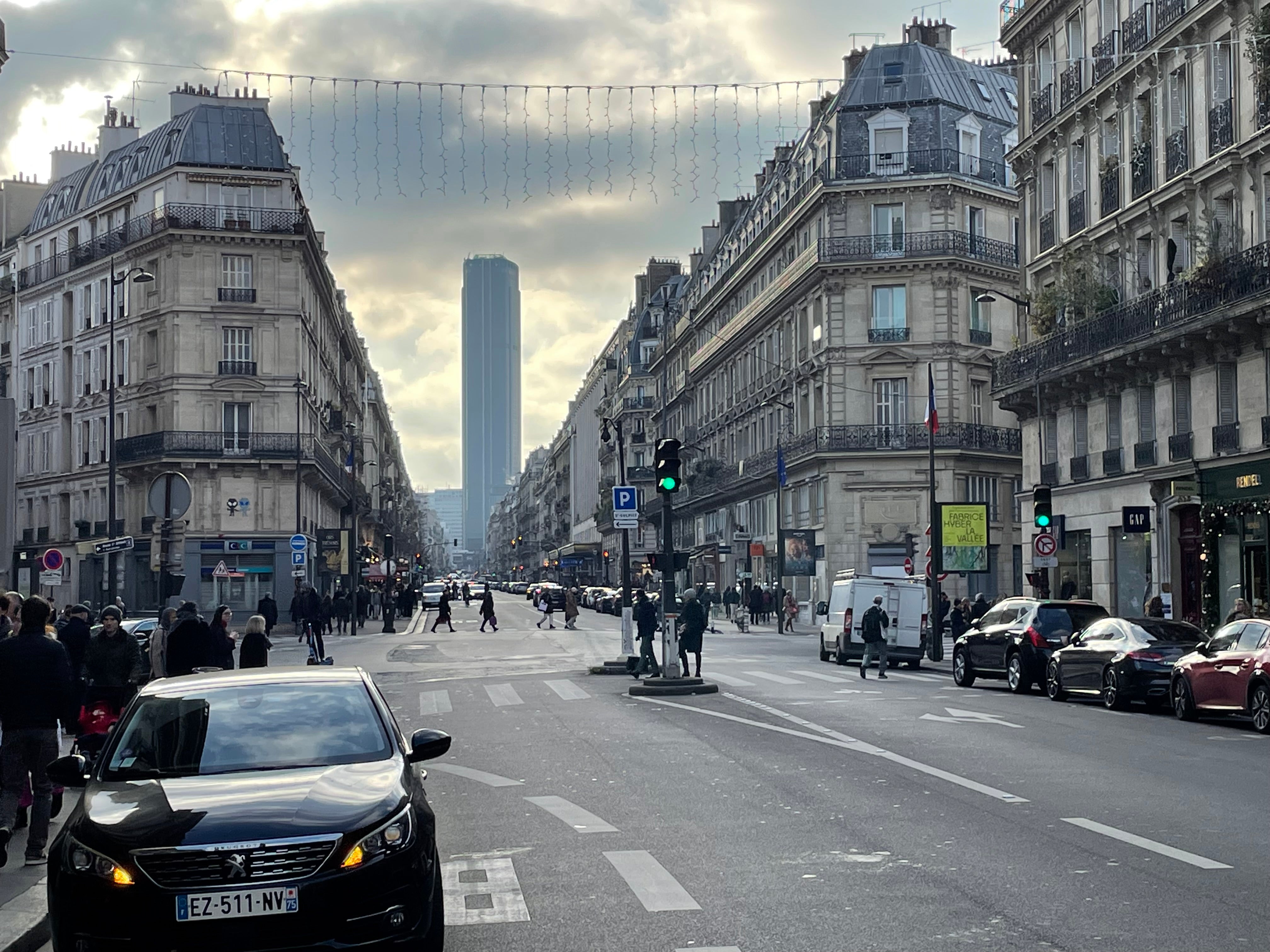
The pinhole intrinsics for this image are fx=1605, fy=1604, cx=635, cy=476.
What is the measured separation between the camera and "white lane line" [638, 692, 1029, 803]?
43.2 feet

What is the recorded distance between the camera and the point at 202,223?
67000 millimetres

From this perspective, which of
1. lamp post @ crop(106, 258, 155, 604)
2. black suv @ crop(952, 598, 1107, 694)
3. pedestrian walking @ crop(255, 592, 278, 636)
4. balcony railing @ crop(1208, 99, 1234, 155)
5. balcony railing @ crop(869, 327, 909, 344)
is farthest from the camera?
balcony railing @ crop(869, 327, 909, 344)

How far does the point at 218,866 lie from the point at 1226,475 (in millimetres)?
29867

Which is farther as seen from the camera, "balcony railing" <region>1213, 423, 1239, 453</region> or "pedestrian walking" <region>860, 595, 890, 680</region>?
"balcony railing" <region>1213, 423, 1239, 453</region>

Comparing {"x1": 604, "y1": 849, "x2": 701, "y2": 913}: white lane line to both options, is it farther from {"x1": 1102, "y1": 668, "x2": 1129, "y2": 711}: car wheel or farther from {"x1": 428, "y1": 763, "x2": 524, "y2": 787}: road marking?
{"x1": 1102, "y1": 668, "x2": 1129, "y2": 711}: car wheel

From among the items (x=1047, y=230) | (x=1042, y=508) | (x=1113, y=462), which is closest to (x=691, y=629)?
(x=1042, y=508)

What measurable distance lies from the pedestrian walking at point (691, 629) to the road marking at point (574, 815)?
1535 cm

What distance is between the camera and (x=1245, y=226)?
107 ft

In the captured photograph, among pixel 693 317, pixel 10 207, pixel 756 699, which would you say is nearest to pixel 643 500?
pixel 693 317

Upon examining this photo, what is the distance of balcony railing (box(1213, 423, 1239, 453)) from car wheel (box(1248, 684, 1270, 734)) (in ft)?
46.9

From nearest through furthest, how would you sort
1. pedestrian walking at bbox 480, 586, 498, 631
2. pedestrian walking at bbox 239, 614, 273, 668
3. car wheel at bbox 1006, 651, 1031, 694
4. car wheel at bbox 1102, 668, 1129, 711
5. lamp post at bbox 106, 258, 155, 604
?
pedestrian walking at bbox 239, 614, 273, 668, car wheel at bbox 1102, 668, 1129, 711, car wheel at bbox 1006, 651, 1031, 694, lamp post at bbox 106, 258, 155, 604, pedestrian walking at bbox 480, 586, 498, 631

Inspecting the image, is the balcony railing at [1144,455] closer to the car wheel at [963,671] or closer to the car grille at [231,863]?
the car wheel at [963,671]

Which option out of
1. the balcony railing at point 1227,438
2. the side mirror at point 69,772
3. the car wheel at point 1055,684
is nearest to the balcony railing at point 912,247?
the balcony railing at point 1227,438

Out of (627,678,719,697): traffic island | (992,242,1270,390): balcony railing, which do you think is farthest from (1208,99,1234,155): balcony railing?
(627,678,719,697): traffic island
